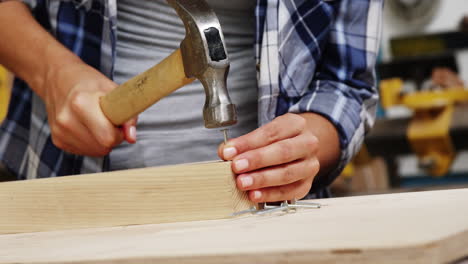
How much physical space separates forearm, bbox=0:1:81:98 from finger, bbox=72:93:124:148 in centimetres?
12

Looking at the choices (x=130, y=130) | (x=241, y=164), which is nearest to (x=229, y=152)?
(x=241, y=164)

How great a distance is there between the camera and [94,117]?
0.97m

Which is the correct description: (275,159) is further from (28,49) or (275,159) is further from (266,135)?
(28,49)

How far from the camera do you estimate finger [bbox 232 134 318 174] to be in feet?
2.63

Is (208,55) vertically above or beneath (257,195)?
above

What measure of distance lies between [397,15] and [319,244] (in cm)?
761

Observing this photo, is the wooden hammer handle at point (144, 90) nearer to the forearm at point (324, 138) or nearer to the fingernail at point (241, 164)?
the fingernail at point (241, 164)

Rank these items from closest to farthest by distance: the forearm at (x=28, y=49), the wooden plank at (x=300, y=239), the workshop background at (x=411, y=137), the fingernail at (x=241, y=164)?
1. the wooden plank at (x=300, y=239)
2. the fingernail at (x=241, y=164)
3. the forearm at (x=28, y=49)
4. the workshop background at (x=411, y=137)

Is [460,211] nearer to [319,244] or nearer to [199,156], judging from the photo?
[319,244]

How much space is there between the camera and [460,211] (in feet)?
1.94

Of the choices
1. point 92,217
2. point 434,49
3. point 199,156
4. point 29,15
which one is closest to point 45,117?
point 29,15

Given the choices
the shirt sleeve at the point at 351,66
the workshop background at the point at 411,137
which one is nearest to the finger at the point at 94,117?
the shirt sleeve at the point at 351,66

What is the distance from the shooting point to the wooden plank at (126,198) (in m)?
0.80

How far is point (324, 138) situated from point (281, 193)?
0.80ft
